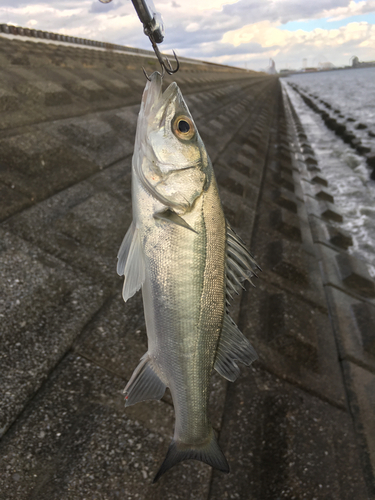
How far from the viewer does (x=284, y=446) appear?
3.36m

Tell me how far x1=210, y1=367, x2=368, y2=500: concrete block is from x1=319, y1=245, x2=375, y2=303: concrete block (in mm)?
3218

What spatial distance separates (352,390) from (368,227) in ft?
25.9

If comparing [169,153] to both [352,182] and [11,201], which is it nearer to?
[11,201]

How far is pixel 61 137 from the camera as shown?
6883 mm

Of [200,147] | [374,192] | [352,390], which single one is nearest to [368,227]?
[374,192]

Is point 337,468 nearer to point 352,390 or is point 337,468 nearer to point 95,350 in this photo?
point 352,390

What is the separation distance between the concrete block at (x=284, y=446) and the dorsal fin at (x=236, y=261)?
1.76m

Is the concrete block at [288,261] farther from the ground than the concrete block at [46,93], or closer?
closer

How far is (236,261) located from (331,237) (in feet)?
23.9

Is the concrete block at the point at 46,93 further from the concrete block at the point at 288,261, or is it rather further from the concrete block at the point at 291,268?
the concrete block at the point at 288,261

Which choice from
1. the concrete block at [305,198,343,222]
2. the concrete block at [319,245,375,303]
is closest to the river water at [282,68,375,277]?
the concrete block at [305,198,343,222]

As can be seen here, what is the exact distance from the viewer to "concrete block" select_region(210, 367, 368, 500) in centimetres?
309

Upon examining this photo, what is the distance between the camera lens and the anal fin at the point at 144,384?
8.18ft

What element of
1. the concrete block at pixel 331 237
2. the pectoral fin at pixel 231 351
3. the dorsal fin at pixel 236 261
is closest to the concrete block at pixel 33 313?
the pectoral fin at pixel 231 351
